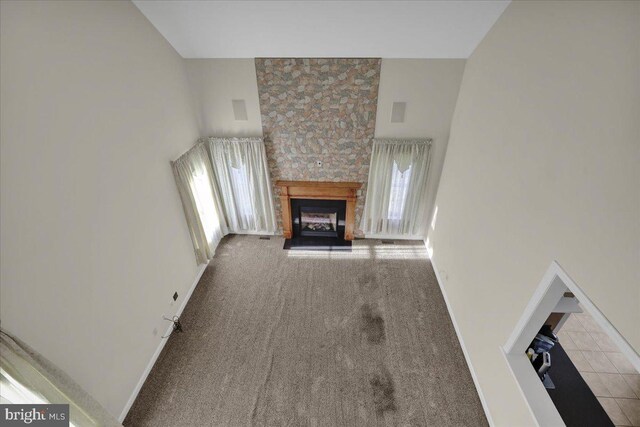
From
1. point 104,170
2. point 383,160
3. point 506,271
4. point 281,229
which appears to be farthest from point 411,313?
point 104,170

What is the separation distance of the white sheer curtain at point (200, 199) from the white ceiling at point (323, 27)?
1.49 m

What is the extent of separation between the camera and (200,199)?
15.4 ft

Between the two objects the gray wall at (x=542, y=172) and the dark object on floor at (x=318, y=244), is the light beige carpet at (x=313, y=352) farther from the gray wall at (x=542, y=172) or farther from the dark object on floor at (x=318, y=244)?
the gray wall at (x=542, y=172)

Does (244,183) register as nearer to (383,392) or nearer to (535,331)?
(383,392)

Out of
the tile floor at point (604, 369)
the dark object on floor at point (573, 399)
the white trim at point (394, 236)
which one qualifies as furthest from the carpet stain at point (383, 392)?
the white trim at point (394, 236)

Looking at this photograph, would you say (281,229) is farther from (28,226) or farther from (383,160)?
(28,226)

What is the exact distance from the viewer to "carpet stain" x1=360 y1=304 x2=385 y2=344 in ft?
12.8

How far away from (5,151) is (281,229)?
4078mm

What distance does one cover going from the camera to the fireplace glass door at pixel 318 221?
5.49m

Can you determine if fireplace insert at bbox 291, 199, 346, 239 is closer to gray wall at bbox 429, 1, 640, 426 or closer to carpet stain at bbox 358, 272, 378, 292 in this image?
carpet stain at bbox 358, 272, 378, 292

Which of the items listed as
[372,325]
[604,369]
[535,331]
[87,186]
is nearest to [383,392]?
[372,325]

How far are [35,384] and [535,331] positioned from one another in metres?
3.75

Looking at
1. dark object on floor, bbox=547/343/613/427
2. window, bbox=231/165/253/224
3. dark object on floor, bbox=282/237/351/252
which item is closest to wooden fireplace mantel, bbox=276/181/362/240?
dark object on floor, bbox=282/237/351/252

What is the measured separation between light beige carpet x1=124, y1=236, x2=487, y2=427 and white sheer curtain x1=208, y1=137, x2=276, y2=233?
80cm
